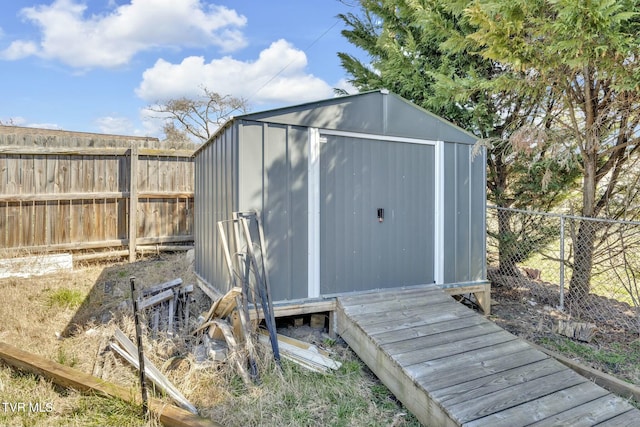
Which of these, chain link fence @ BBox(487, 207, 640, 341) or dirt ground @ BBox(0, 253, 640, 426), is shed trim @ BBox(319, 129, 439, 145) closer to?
chain link fence @ BBox(487, 207, 640, 341)

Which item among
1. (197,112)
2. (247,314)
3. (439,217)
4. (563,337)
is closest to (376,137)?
(439,217)

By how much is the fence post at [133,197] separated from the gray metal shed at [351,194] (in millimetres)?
2026

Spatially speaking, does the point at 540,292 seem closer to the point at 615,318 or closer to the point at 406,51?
the point at 615,318

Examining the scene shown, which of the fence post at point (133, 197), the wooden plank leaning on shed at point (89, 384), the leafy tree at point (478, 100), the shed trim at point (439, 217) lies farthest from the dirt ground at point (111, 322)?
the leafy tree at point (478, 100)

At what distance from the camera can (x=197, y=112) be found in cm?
1430

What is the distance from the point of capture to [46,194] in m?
5.24

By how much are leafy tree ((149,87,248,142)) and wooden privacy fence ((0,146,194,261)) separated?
871 cm

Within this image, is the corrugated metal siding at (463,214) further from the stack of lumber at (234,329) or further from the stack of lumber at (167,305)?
the stack of lumber at (167,305)

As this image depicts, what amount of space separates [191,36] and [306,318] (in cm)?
871

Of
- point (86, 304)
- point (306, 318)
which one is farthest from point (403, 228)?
point (86, 304)

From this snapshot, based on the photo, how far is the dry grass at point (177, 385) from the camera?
2201 millimetres

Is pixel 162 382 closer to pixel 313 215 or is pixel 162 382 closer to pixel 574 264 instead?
pixel 313 215

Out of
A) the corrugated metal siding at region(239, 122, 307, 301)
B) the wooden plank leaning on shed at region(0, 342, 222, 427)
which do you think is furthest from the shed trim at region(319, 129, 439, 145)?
the wooden plank leaning on shed at region(0, 342, 222, 427)

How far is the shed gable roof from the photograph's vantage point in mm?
3201
